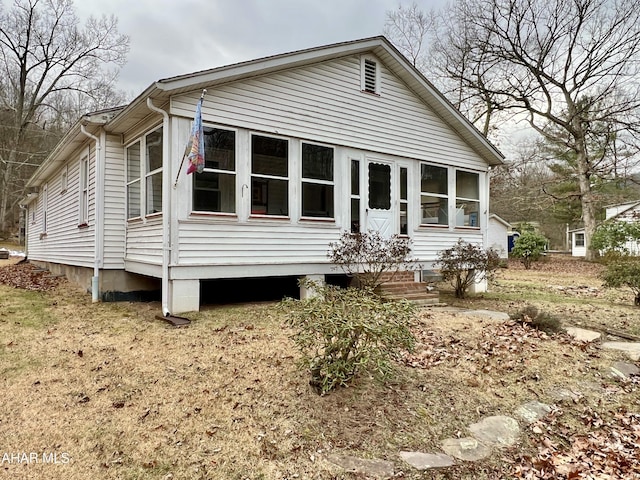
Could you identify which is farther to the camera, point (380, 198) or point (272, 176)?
point (380, 198)

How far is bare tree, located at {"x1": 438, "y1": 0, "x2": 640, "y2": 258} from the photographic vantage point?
19.9 m

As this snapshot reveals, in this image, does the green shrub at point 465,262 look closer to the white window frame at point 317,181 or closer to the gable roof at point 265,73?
the white window frame at point 317,181

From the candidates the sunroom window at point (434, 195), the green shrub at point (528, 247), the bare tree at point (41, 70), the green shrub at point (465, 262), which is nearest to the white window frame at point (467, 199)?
the sunroom window at point (434, 195)

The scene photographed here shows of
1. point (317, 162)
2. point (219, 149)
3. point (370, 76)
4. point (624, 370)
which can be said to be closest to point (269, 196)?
point (219, 149)

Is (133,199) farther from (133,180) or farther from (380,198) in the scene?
(380,198)

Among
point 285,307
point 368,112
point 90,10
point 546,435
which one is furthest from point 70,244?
point 90,10

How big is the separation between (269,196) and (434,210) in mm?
4437

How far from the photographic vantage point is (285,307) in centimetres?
381

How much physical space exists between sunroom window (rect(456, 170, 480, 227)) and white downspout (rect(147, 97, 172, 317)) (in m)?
7.05

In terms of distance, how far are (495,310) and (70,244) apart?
388 inches

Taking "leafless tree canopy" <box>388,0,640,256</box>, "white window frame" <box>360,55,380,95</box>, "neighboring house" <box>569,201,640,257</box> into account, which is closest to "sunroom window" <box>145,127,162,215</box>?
"white window frame" <box>360,55,380,95</box>

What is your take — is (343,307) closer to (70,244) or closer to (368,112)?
(368,112)

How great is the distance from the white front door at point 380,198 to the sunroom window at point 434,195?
3.11 ft

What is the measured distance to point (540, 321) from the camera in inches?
237
